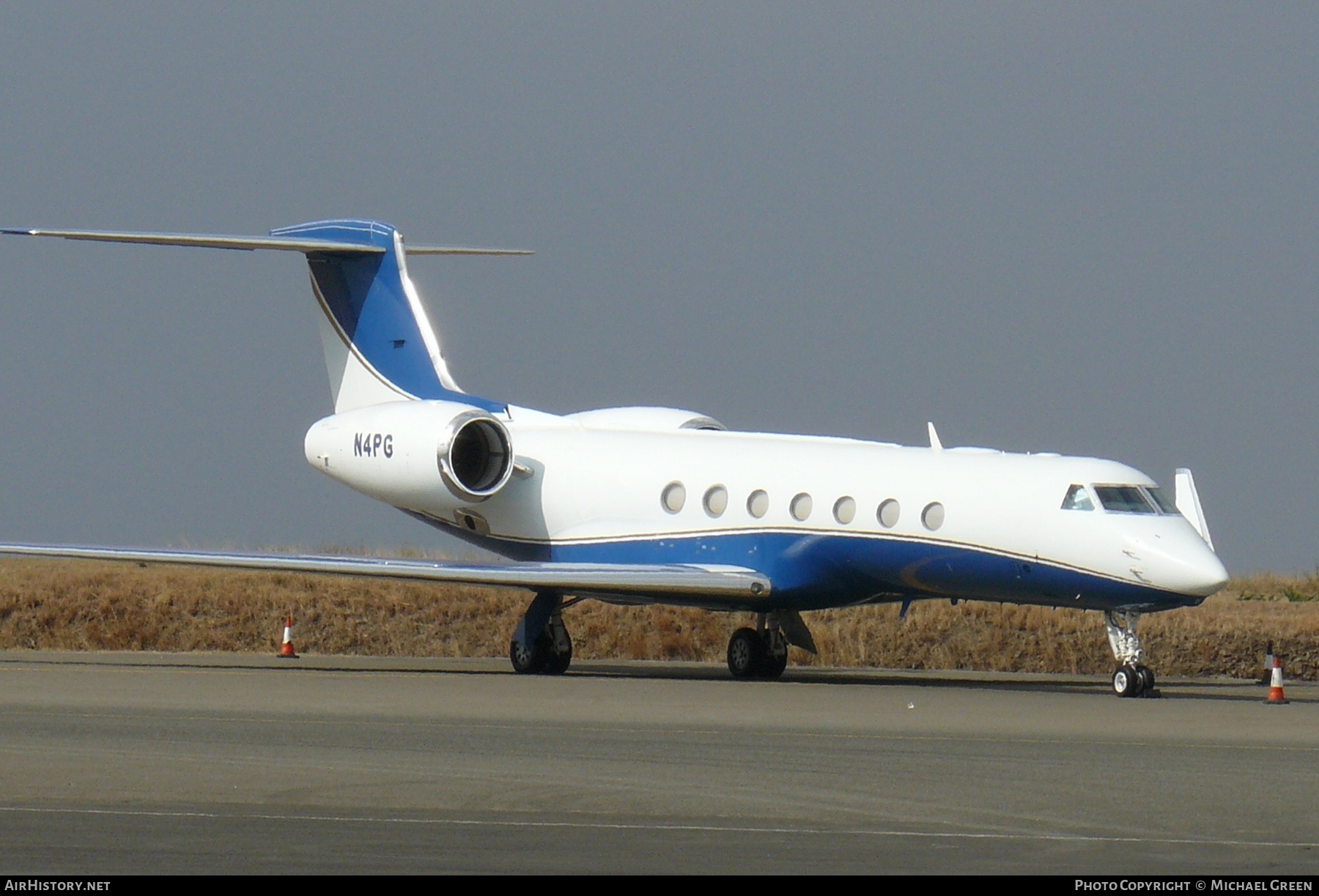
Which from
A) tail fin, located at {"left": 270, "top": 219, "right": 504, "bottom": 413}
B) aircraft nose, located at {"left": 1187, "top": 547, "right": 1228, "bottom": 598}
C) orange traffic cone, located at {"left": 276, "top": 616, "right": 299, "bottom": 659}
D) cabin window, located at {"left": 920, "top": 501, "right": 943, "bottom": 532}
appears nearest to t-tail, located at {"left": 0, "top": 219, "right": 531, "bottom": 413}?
tail fin, located at {"left": 270, "top": 219, "right": 504, "bottom": 413}

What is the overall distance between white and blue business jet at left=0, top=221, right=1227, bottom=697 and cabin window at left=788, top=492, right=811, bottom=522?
0.08ft

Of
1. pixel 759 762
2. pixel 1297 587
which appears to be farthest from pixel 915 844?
pixel 1297 587

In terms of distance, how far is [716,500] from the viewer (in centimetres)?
2392

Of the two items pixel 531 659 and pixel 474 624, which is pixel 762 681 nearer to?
pixel 531 659

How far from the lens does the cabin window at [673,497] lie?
24.3m

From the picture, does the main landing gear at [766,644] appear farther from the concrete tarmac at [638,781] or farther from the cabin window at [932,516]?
Result: the concrete tarmac at [638,781]

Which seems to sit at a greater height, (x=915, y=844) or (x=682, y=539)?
(x=682, y=539)

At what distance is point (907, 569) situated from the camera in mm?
21891

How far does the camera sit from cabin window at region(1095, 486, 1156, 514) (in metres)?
20.7

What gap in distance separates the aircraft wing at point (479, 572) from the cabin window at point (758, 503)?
732 mm

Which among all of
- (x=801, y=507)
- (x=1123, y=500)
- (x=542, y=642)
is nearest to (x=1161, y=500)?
(x=1123, y=500)

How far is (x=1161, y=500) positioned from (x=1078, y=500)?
950 millimetres

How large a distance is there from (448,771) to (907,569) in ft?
36.2
